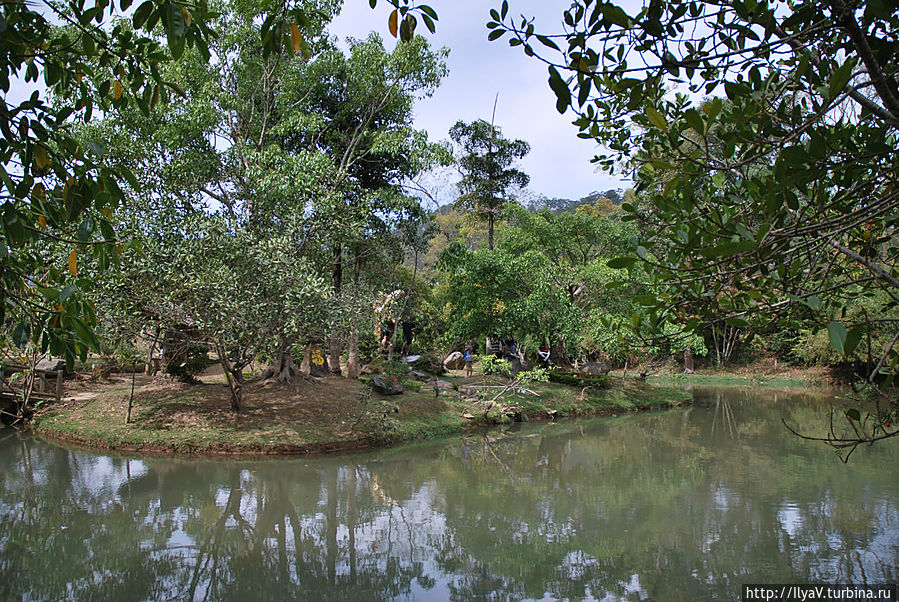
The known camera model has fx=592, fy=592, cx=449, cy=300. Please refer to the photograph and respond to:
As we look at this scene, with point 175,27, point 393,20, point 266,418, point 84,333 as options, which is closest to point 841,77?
point 393,20

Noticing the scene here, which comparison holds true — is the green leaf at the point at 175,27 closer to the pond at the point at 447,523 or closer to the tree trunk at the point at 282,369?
the pond at the point at 447,523

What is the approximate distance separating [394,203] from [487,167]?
31.5ft

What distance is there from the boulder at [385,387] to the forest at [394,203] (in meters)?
1.11

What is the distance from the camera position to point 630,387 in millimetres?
14719

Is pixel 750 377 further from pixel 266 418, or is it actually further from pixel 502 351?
pixel 266 418

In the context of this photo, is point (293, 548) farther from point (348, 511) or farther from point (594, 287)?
point (594, 287)

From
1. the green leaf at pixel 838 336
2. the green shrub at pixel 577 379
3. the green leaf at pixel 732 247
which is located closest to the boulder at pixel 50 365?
the green shrub at pixel 577 379

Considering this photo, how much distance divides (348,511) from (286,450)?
253 centimetres

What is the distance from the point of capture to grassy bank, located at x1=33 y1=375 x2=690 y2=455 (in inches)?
321

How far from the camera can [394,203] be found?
11.4m

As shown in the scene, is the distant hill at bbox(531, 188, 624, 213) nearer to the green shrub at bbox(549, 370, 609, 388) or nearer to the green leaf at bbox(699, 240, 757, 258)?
the green shrub at bbox(549, 370, 609, 388)

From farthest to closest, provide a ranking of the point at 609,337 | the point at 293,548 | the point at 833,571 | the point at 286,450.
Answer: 1. the point at 609,337
2. the point at 286,450
3. the point at 293,548
4. the point at 833,571

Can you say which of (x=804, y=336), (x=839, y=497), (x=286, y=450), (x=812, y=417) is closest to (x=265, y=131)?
(x=286, y=450)

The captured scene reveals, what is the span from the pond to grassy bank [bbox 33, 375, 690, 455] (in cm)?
42
